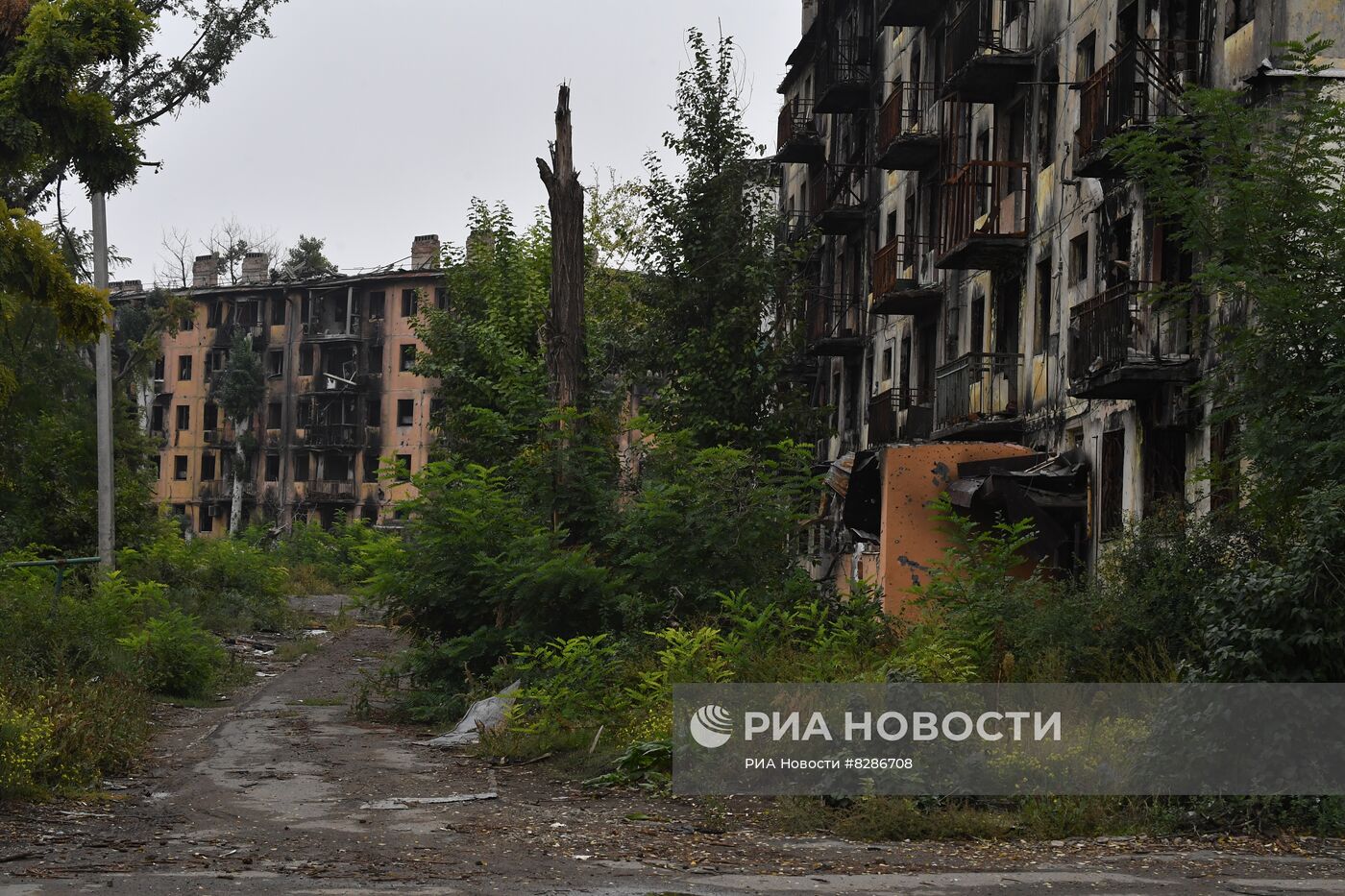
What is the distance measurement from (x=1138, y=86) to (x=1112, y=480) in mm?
5035

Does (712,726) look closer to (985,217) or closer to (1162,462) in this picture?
(1162,462)

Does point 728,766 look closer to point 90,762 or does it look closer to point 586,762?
point 586,762

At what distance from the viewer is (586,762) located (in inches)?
516

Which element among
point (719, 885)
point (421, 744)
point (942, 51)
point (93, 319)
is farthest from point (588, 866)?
point (942, 51)

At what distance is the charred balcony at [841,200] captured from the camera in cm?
3584

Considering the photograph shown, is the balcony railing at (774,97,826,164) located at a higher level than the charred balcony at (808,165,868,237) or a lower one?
higher

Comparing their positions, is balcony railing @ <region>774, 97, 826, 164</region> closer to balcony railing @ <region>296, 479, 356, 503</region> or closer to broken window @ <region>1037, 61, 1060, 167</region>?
broken window @ <region>1037, 61, 1060, 167</region>

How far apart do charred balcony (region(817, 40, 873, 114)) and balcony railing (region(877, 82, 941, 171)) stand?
10.2ft

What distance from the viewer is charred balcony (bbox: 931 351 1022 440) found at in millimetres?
24688

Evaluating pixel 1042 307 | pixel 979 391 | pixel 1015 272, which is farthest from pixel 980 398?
pixel 1042 307

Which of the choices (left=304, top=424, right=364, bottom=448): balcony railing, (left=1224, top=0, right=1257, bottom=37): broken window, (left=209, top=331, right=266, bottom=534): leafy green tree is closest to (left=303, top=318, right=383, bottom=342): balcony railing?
(left=209, top=331, right=266, bottom=534): leafy green tree

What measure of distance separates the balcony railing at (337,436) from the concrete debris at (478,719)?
187ft

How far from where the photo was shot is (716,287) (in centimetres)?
3294

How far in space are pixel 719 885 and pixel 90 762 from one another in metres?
6.07
